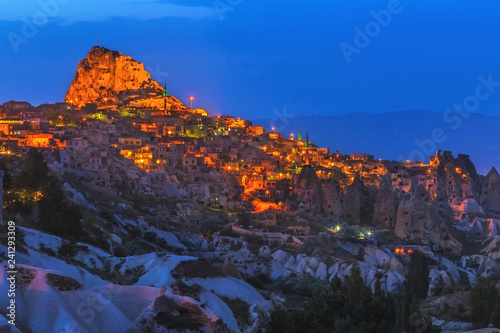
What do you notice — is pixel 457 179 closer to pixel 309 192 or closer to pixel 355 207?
pixel 355 207

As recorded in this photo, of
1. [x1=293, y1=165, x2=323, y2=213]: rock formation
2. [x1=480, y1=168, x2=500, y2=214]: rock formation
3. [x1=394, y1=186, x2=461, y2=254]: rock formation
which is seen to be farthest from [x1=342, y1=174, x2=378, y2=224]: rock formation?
[x1=480, y1=168, x2=500, y2=214]: rock formation

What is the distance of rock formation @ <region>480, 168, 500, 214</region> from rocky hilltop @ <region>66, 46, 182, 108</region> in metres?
58.6

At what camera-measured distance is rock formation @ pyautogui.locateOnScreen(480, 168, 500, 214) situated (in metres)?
83.6

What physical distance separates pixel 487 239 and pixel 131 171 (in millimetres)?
33343

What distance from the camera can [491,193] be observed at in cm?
8500

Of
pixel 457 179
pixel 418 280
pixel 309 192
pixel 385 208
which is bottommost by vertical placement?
pixel 418 280

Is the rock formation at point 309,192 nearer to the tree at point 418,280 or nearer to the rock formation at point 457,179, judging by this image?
the rock formation at point 457,179

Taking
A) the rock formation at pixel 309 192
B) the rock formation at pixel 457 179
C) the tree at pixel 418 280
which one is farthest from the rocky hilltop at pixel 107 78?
the tree at pixel 418 280

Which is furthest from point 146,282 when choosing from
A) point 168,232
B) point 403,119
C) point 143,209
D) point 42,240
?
point 403,119

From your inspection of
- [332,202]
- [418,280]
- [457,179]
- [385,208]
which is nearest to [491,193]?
[457,179]

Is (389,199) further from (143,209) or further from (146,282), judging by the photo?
(146,282)

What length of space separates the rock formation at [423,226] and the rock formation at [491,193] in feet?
52.9

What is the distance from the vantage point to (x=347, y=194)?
7456 cm

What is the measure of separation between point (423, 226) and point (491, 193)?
2082 centimetres
